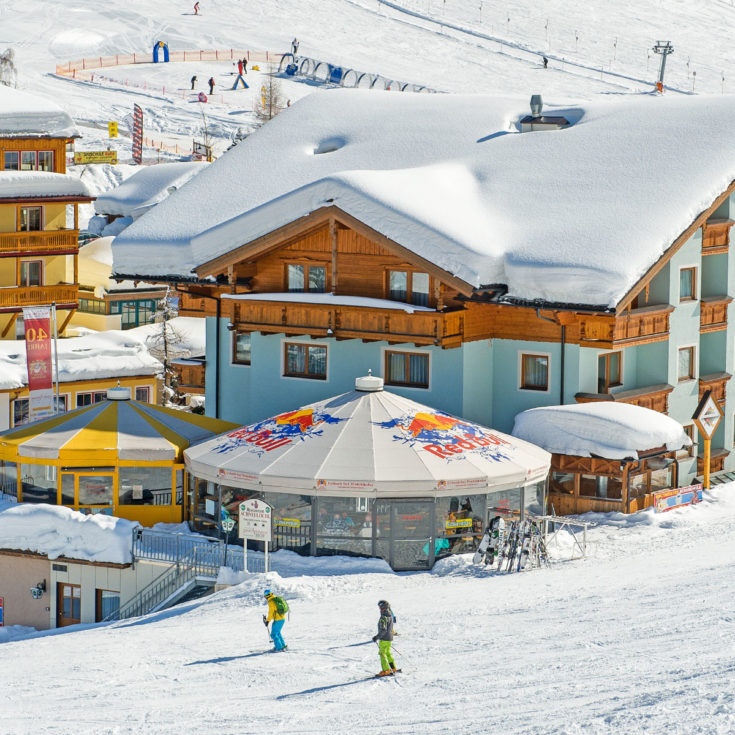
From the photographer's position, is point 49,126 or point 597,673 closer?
point 597,673

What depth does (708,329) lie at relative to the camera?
42750mm

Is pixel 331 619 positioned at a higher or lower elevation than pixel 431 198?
lower

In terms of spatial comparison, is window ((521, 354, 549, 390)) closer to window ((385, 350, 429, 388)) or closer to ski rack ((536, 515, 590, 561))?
window ((385, 350, 429, 388))

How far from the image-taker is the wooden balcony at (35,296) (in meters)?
56.9

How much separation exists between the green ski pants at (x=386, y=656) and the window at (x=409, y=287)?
16767 mm

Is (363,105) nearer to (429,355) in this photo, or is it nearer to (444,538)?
(429,355)

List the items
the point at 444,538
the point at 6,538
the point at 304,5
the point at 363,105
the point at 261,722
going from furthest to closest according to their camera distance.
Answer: the point at 304,5 < the point at 363,105 < the point at 6,538 < the point at 444,538 < the point at 261,722

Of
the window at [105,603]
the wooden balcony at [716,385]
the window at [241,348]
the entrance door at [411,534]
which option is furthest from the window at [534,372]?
the window at [105,603]

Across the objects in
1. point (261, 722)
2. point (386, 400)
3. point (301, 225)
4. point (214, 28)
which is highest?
point (214, 28)

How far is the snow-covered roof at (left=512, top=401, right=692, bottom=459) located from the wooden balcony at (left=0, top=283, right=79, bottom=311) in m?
26.6

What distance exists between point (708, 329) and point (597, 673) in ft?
73.9

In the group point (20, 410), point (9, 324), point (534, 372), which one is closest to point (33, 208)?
point (9, 324)

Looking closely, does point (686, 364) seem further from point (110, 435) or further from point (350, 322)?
point (110, 435)

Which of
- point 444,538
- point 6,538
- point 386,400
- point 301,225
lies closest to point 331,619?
point 444,538
